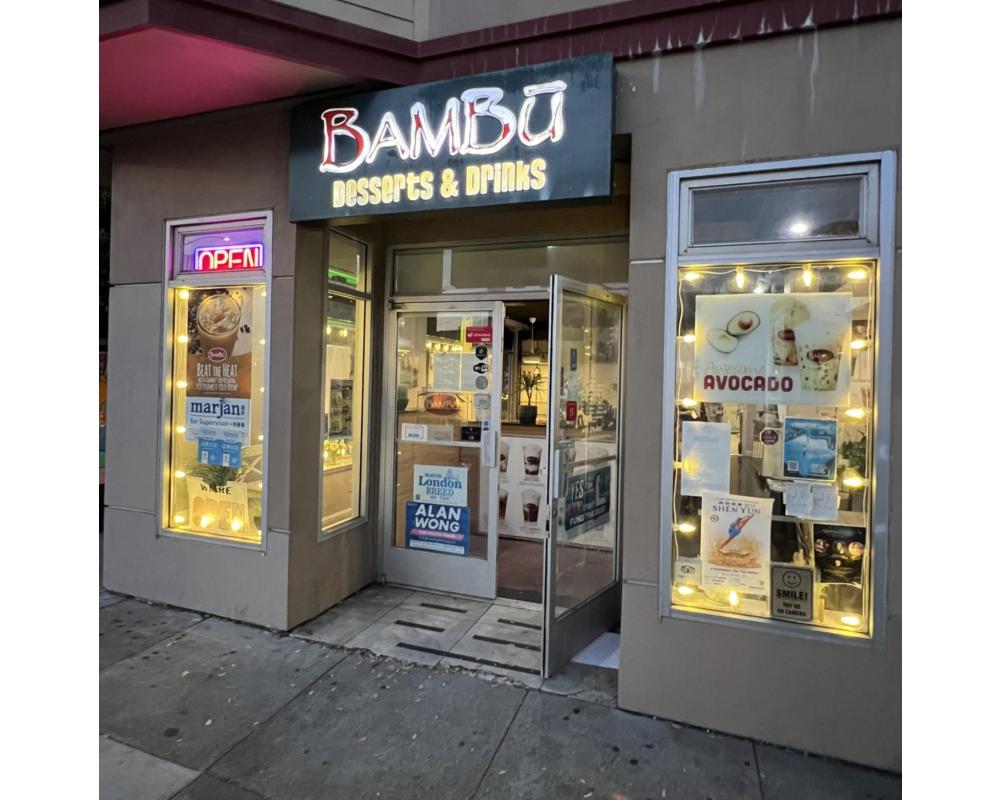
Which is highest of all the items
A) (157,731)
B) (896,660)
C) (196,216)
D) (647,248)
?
(196,216)

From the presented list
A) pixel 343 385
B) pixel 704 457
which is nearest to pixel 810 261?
pixel 704 457

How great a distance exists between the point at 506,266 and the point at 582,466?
1.86 metres

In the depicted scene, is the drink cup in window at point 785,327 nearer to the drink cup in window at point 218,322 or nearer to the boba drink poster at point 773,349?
the boba drink poster at point 773,349

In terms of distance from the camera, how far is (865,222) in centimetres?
310

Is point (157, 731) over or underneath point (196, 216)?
underneath

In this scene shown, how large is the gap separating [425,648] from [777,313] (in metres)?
3.13

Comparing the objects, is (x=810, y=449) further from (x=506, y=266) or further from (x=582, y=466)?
(x=506, y=266)

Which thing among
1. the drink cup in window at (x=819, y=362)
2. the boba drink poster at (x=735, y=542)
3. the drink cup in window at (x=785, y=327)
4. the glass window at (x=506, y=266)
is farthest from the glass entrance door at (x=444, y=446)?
the drink cup in window at (x=819, y=362)

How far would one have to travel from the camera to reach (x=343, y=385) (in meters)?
4.90

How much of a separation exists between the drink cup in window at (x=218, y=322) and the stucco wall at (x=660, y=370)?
10.1 feet

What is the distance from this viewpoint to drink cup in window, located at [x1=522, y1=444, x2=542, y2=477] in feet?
19.6

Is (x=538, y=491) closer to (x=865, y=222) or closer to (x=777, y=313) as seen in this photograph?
(x=777, y=313)

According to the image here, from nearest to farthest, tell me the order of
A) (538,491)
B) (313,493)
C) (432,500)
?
(313,493)
(432,500)
(538,491)

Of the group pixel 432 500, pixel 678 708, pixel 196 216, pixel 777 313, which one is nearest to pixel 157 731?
pixel 432 500
